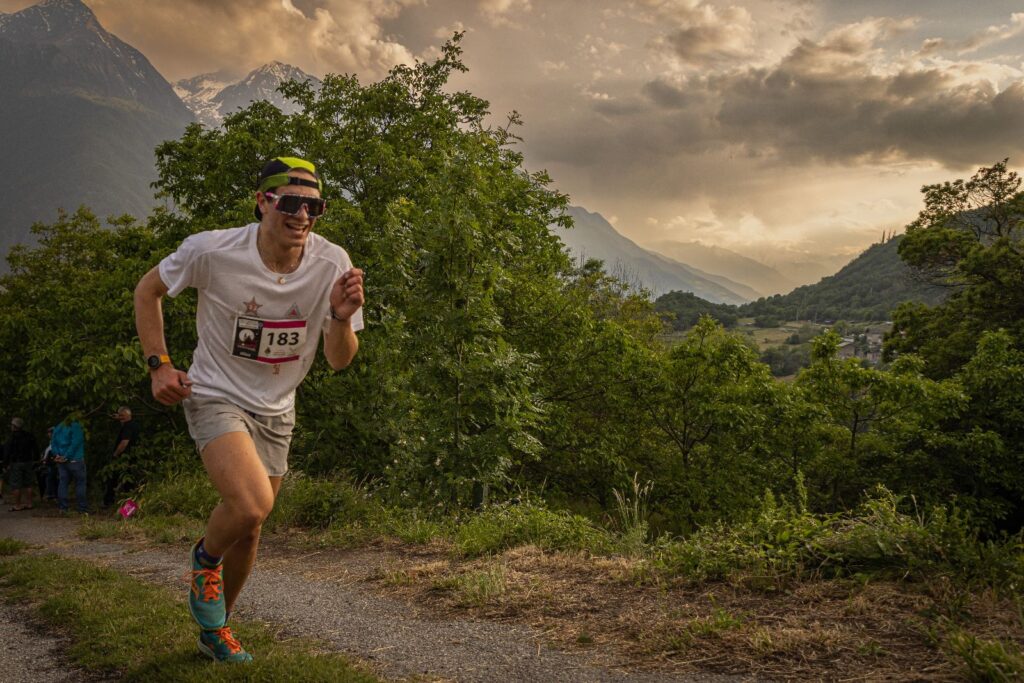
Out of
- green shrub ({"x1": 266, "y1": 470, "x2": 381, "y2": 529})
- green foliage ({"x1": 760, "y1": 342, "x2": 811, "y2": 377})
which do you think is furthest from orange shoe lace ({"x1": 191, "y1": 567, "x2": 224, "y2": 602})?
green foliage ({"x1": 760, "y1": 342, "x2": 811, "y2": 377})

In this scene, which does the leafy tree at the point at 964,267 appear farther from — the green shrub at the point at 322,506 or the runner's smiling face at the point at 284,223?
the runner's smiling face at the point at 284,223

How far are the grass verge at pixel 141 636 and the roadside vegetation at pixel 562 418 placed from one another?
1367 millimetres

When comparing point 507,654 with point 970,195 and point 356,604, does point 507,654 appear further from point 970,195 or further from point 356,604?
point 970,195

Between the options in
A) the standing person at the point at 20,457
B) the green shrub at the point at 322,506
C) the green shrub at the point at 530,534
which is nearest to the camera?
the green shrub at the point at 530,534

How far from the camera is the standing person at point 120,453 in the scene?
1448 cm

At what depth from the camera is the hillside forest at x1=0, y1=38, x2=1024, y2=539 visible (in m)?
9.06

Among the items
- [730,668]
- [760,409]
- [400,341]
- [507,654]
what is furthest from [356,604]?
[760,409]

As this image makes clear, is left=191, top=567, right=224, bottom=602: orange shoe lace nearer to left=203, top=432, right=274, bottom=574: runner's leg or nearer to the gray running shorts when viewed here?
left=203, top=432, right=274, bottom=574: runner's leg

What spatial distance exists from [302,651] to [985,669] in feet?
10.6

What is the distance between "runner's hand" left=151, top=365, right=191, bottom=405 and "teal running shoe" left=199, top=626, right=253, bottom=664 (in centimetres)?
115

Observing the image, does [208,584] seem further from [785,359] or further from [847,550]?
[785,359]

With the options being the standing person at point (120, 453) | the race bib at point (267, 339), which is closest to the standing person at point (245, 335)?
the race bib at point (267, 339)

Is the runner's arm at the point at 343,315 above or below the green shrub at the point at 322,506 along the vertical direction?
above

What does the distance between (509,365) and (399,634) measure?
4889 mm
